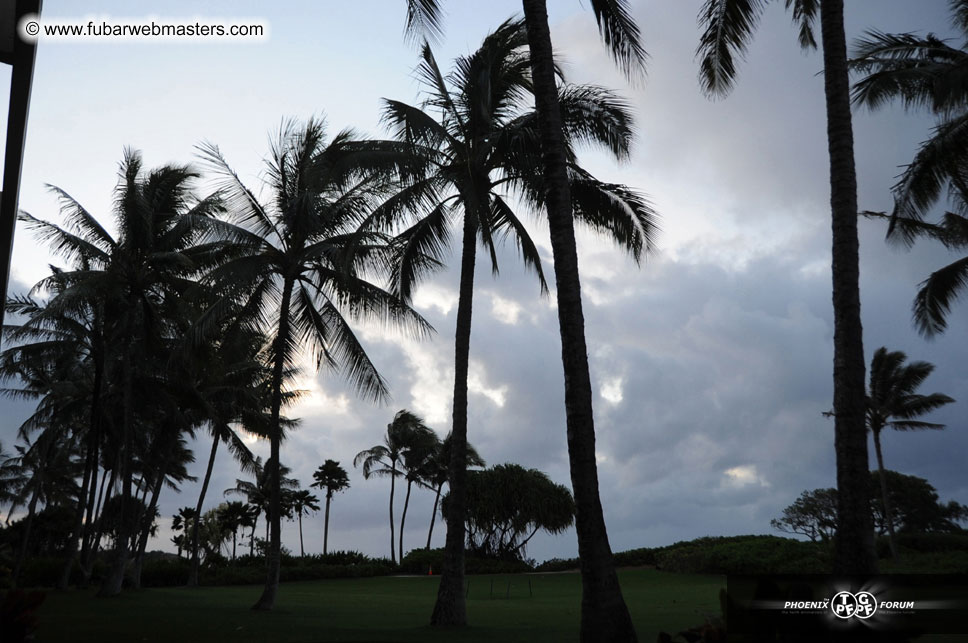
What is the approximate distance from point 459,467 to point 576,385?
674cm

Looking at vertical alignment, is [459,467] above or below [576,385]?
below

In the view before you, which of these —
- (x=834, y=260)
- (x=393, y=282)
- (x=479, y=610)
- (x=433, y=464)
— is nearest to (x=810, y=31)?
(x=834, y=260)

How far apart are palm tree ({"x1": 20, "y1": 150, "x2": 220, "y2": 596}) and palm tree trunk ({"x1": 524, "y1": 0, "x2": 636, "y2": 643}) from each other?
1629 centimetres

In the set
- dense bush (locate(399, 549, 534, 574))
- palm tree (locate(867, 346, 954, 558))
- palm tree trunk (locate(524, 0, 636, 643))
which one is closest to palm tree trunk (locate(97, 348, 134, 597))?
palm tree trunk (locate(524, 0, 636, 643))

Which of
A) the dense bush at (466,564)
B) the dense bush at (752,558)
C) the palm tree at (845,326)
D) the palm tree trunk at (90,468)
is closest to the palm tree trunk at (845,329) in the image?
the palm tree at (845,326)

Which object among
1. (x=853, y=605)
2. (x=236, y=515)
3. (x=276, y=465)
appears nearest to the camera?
(x=853, y=605)

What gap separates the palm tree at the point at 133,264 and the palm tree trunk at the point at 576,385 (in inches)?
641

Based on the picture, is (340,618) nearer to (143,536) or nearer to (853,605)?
(853,605)

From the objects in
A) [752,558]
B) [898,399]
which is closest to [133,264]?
[752,558]

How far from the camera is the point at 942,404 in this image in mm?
36375

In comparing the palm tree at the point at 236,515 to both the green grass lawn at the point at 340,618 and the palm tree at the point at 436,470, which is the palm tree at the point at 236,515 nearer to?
the palm tree at the point at 436,470

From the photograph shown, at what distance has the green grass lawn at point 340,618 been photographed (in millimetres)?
12953

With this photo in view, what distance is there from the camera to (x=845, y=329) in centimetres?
958

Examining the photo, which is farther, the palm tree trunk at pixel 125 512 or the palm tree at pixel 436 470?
the palm tree at pixel 436 470
